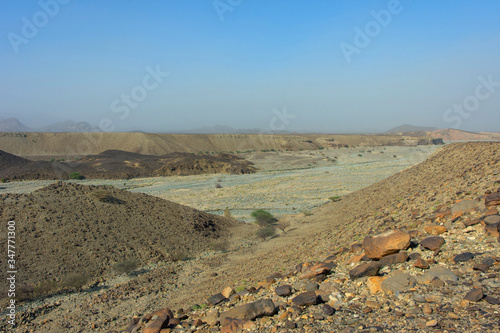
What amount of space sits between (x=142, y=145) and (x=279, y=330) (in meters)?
83.1

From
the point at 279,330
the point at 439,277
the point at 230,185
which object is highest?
the point at 439,277

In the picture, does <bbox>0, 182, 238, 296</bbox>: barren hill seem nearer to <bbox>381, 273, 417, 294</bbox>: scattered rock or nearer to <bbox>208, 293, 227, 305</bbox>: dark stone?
<bbox>208, 293, 227, 305</bbox>: dark stone

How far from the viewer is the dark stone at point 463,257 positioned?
17.0 feet

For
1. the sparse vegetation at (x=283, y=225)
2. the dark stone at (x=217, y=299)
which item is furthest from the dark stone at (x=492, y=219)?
the sparse vegetation at (x=283, y=225)

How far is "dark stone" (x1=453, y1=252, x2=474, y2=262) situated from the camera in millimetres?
5176

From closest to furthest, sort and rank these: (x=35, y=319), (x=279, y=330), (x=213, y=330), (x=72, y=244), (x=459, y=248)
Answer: (x=279, y=330) < (x=213, y=330) < (x=459, y=248) < (x=35, y=319) < (x=72, y=244)

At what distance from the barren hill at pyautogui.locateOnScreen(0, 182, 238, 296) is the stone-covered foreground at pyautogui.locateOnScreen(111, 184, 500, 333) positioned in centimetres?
557

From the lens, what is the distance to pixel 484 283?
446 centimetres

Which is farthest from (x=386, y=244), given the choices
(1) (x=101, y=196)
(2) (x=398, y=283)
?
(1) (x=101, y=196)

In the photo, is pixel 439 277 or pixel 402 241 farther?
pixel 402 241

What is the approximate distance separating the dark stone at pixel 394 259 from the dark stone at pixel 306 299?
1483mm

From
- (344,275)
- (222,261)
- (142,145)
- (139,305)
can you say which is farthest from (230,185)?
(142,145)

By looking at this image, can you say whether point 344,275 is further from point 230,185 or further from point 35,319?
point 230,185

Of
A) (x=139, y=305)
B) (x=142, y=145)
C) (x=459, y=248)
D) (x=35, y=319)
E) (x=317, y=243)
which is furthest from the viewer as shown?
(x=142, y=145)
